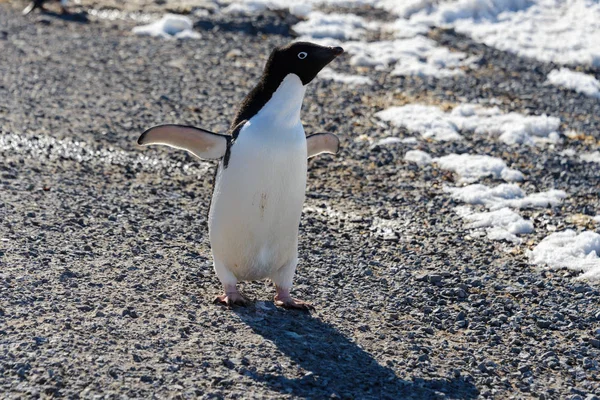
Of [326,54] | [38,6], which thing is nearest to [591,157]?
[326,54]

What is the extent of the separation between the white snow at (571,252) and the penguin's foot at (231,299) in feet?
6.42

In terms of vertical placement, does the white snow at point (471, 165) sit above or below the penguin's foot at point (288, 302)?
above

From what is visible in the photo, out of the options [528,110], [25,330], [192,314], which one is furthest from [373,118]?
[25,330]

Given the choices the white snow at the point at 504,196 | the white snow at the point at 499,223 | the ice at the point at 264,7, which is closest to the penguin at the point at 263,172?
the white snow at the point at 499,223

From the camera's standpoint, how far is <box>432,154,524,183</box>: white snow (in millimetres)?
7000

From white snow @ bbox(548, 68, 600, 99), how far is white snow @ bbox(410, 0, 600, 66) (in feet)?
2.14

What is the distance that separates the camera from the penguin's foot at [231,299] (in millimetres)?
4457

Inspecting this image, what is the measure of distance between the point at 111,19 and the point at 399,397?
9.32 metres

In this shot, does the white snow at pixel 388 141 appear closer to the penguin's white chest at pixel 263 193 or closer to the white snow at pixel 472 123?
the white snow at pixel 472 123

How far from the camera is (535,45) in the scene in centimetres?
1105

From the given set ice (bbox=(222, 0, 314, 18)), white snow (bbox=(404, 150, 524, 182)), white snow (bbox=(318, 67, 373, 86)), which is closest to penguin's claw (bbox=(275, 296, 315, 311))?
white snow (bbox=(404, 150, 524, 182))

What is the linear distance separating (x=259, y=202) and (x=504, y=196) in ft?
8.97

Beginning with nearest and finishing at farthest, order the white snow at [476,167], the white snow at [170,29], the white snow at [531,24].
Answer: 1. the white snow at [476,167]
2. the white snow at [531,24]
3. the white snow at [170,29]

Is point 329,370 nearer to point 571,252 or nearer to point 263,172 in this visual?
point 263,172
